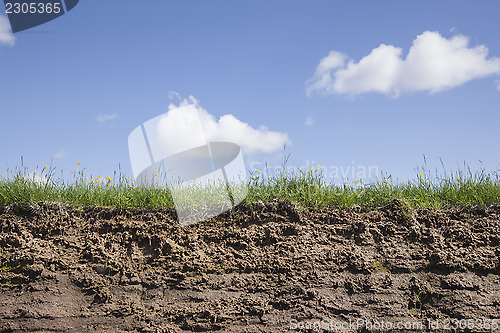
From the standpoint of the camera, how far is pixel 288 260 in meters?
4.01

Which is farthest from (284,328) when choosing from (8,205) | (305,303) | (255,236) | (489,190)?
(8,205)

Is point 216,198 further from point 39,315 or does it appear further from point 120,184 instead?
point 39,315

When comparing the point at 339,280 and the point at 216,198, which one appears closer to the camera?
the point at 339,280

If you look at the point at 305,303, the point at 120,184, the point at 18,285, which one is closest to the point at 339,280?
the point at 305,303

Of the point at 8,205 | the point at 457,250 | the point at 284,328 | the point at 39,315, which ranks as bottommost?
the point at 284,328

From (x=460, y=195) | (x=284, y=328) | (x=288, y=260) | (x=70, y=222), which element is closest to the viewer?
(x=284, y=328)

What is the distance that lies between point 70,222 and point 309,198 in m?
2.90

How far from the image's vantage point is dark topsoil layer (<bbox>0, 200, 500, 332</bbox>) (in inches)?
151

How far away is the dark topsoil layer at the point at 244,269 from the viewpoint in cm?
383

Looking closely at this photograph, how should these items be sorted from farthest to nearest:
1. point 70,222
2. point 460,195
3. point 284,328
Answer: point 460,195, point 70,222, point 284,328

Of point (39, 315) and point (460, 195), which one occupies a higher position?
point (460, 195)

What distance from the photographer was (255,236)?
13.7 ft

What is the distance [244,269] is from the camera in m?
3.99

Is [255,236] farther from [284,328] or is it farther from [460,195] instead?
[460,195]
